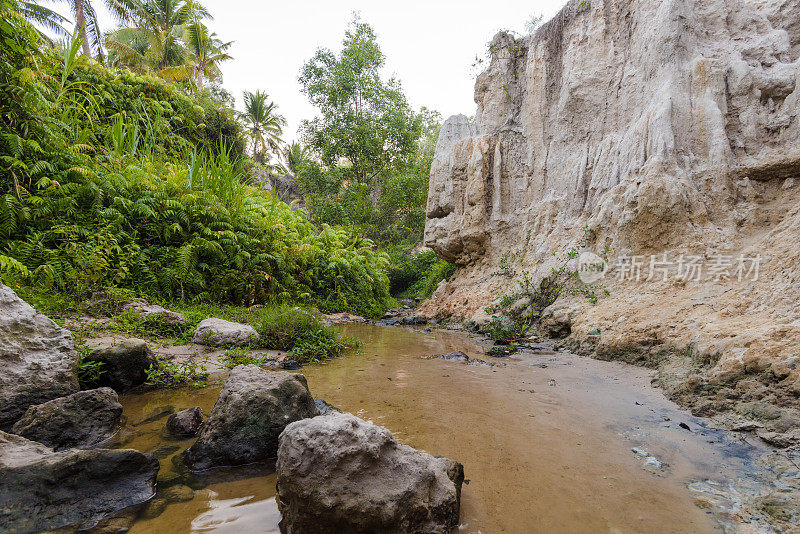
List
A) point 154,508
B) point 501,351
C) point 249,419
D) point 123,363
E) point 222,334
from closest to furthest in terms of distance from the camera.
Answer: point 154,508 → point 249,419 → point 123,363 → point 222,334 → point 501,351

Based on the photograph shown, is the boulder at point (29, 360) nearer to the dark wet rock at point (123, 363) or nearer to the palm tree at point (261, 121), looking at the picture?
the dark wet rock at point (123, 363)

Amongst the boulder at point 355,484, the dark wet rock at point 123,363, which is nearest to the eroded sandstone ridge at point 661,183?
the boulder at point 355,484

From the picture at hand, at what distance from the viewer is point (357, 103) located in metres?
18.9

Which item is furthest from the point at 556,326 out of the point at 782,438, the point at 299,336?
the point at 299,336

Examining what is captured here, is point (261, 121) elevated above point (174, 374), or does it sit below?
above

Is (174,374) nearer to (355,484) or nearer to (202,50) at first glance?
(355,484)

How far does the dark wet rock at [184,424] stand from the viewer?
2811 millimetres

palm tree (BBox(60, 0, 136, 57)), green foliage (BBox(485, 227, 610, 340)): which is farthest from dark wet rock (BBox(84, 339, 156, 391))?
palm tree (BBox(60, 0, 136, 57))

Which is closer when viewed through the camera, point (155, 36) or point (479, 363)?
point (479, 363)

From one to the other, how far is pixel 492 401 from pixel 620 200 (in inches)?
222

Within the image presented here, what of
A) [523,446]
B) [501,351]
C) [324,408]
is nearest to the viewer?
[523,446]

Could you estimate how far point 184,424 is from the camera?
2.83 m

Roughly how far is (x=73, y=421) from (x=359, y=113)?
719 inches

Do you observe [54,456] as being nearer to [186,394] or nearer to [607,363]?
[186,394]
